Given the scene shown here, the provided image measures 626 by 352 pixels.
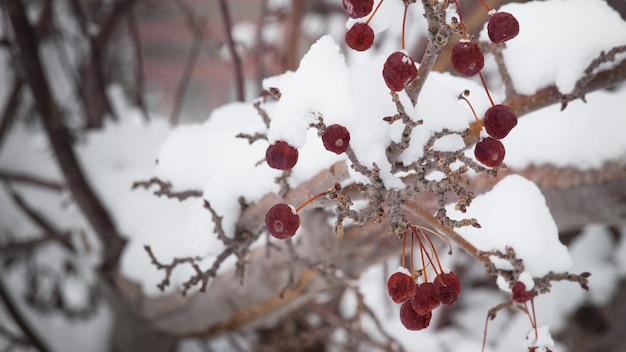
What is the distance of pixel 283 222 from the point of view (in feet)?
1.93

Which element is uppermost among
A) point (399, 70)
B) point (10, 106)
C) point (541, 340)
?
point (10, 106)

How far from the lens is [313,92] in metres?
0.59

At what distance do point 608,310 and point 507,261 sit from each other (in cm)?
131

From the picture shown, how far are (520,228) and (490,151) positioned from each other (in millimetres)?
220

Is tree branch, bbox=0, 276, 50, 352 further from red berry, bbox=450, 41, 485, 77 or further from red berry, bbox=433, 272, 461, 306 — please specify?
red berry, bbox=450, 41, 485, 77

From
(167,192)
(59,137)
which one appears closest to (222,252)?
(167,192)

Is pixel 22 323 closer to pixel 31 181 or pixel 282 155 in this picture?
pixel 31 181

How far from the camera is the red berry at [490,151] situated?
0.58 m

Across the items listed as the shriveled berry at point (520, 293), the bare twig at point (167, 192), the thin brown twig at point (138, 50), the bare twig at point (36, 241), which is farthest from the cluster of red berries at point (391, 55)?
the bare twig at point (36, 241)

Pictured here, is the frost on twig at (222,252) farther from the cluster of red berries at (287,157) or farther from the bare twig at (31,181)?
the bare twig at (31,181)

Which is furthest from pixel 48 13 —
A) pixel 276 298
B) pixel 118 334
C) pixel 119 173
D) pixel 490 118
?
pixel 490 118

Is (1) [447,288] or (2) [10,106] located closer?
(1) [447,288]

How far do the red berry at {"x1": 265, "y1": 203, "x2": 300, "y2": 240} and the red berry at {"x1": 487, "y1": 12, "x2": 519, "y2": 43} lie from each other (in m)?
0.28

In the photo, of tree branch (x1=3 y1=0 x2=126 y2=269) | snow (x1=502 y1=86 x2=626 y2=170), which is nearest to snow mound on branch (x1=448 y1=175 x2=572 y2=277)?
snow (x1=502 y1=86 x2=626 y2=170)
